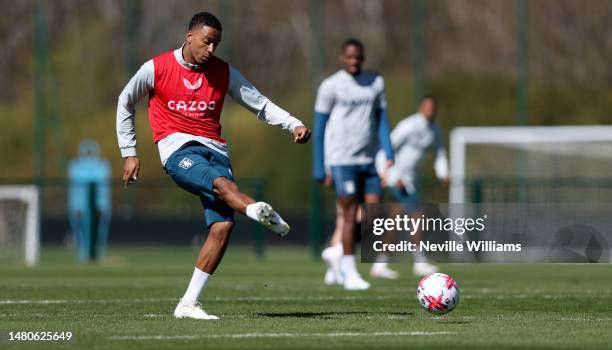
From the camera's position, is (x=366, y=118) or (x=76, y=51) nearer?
(x=366, y=118)

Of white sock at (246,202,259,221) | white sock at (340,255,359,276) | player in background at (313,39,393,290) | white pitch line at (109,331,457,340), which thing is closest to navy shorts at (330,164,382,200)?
player in background at (313,39,393,290)

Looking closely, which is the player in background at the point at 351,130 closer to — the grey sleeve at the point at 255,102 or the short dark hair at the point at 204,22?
the grey sleeve at the point at 255,102

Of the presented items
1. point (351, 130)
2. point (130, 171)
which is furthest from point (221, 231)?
point (351, 130)

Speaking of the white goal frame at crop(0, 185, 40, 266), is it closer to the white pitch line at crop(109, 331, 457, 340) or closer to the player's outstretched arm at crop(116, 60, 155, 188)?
the player's outstretched arm at crop(116, 60, 155, 188)

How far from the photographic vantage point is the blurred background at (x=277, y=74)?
30.4m

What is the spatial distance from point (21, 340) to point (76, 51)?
3272 centimetres

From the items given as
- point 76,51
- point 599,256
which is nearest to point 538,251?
point 599,256

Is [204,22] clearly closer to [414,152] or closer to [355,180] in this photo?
[355,180]

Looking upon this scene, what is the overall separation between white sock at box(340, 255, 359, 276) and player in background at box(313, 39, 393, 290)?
0.29 m

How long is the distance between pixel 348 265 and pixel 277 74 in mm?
30076

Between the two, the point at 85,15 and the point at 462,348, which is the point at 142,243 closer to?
the point at 85,15

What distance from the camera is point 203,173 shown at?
29.7ft

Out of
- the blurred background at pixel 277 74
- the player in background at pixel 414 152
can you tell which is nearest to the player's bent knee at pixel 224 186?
the player in background at pixel 414 152

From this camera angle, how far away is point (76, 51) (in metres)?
39.6
